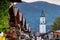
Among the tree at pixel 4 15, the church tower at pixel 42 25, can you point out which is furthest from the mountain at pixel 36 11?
the tree at pixel 4 15

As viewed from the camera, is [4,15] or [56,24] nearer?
[4,15]

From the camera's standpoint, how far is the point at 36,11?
5.68 m

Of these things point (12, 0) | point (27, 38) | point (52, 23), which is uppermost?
point (12, 0)

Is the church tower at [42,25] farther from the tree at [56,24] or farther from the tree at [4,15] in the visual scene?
the tree at [4,15]

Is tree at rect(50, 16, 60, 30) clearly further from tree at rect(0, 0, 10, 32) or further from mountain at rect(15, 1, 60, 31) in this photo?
tree at rect(0, 0, 10, 32)

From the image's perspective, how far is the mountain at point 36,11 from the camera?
564 centimetres

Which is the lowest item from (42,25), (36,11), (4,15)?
(42,25)

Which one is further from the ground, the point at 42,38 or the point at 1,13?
the point at 1,13

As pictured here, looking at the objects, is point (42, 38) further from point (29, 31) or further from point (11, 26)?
point (11, 26)

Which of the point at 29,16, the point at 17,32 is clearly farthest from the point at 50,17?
the point at 17,32

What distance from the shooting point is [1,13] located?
212 inches

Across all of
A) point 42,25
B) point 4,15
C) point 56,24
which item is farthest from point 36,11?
point 4,15

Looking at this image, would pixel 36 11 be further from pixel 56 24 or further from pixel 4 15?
pixel 4 15

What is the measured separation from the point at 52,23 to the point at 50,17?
0.55 feet
